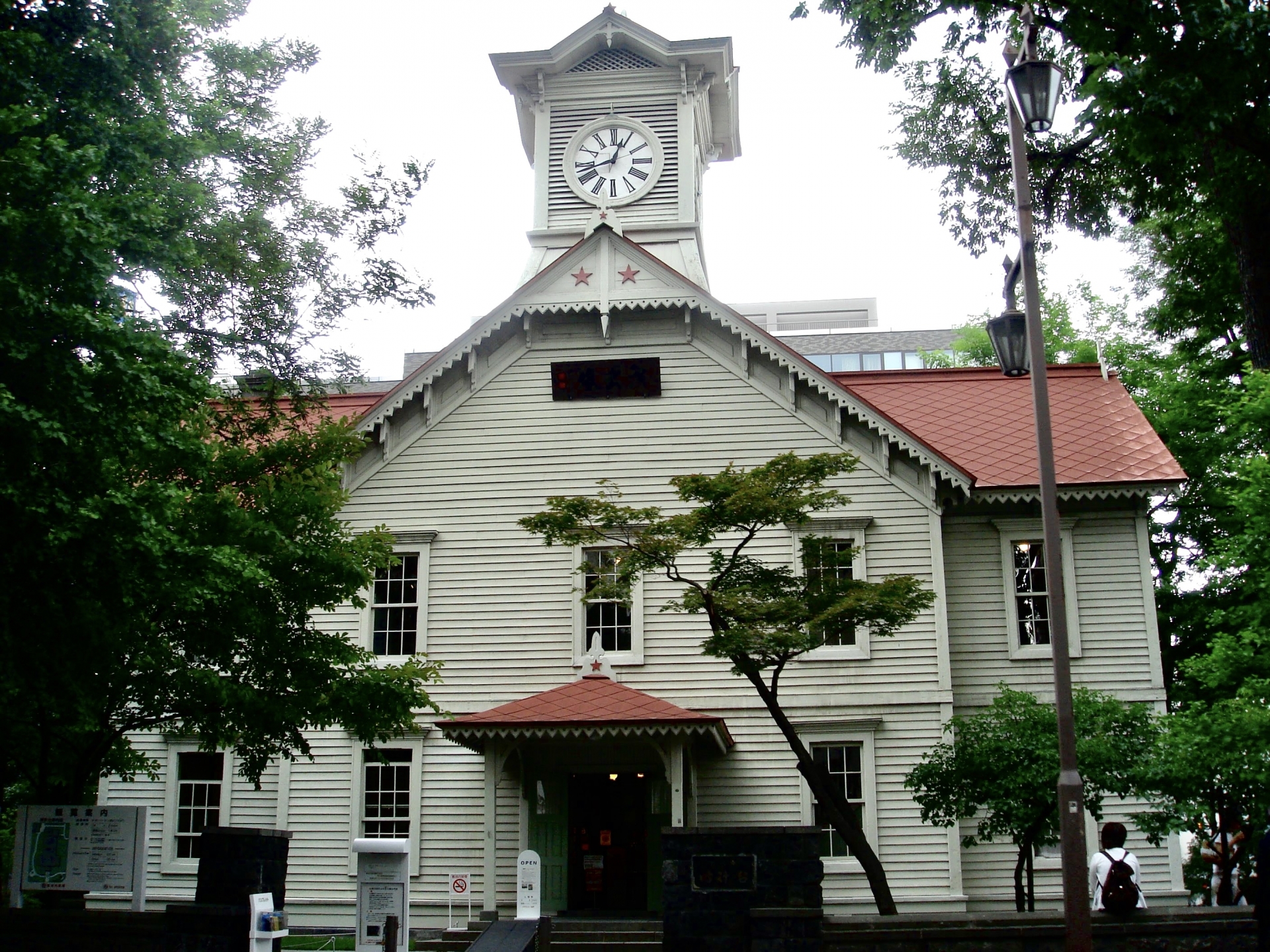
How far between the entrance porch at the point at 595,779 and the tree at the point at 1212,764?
243 inches

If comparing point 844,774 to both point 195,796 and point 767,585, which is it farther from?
point 195,796

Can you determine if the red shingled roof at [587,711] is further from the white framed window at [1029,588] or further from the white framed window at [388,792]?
the white framed window at [1029,588]

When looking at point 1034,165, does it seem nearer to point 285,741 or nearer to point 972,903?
point 972,903

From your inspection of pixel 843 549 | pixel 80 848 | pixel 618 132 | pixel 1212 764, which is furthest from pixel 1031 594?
pixel 80 848

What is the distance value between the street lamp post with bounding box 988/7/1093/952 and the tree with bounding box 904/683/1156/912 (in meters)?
5.26

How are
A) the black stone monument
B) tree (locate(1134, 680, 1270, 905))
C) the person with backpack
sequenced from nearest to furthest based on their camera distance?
the person with backpack, the black stone monument, tree (locate(1134, 680, 1270, 905))

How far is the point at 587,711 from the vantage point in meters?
18.6

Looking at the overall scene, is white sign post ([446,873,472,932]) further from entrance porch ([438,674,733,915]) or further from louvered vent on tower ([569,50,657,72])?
louvered vent on tower ([569,50,657,72])

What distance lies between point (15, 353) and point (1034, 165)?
15172 millimetres

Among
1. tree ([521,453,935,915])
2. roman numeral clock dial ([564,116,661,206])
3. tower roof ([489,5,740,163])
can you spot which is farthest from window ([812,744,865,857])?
tower roof ([489,5,740,163])

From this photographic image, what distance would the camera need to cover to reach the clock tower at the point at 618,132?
86.0 feet

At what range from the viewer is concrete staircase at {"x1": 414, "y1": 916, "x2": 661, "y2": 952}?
1792cm

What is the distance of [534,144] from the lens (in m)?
27.2

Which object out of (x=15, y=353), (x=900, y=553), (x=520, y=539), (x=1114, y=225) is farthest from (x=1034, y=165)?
(x=15, y=353)
